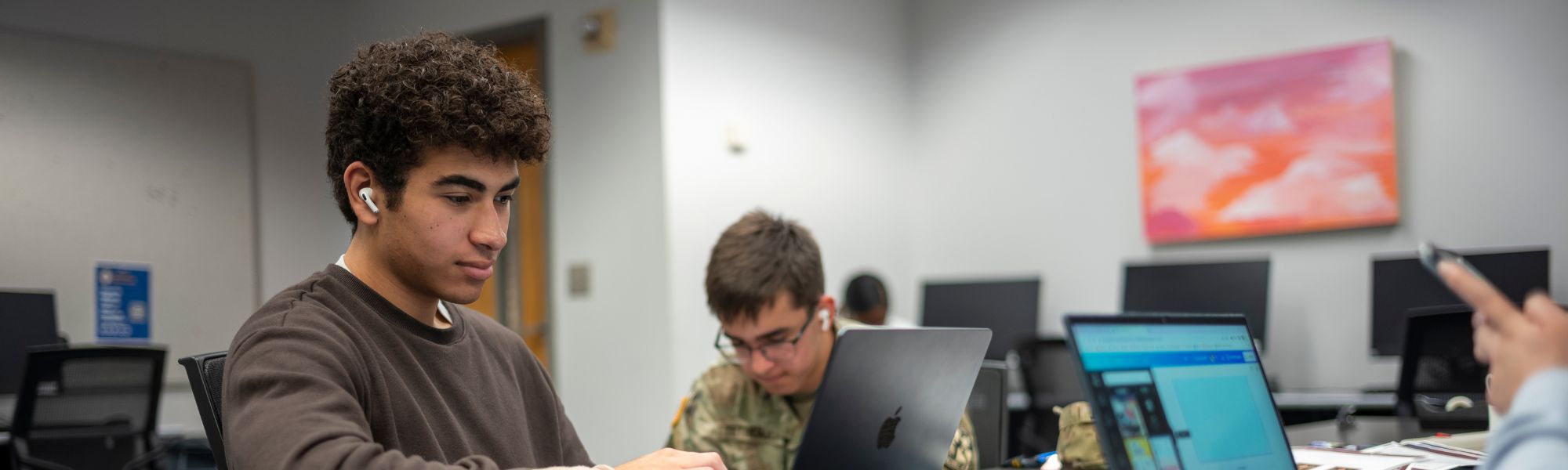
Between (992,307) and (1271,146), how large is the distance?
129cm

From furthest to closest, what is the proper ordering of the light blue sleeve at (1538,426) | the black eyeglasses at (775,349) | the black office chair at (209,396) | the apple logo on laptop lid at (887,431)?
the black eyeglasses at (775,349) → the apple logo on laptop lid at (887,431) → the black office chair at (209,396) → the light blue sleeve at (1538,426)

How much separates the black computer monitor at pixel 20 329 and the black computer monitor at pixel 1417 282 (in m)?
4.13

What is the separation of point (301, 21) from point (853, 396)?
3873 millimetres

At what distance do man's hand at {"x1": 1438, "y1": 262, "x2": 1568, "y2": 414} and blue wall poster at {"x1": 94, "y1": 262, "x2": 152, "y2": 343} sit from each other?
3508 mm

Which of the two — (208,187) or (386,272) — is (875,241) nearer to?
(208,187)

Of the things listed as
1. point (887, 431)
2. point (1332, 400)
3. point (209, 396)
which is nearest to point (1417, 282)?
point (1332, 400)

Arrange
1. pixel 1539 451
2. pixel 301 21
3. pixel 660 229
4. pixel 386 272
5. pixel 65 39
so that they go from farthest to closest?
pixel 301 21 → pixel 660 229 → pixel 65 39 → pixel 386 272 → pixel 1539 451

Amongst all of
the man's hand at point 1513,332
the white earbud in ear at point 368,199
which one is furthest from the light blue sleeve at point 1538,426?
the white earbud in ear at point 368,199

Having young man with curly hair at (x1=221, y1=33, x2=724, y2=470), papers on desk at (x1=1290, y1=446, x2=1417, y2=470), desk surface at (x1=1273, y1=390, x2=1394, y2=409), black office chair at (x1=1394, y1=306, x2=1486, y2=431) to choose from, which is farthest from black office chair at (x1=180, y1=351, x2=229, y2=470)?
black office chair at (x1=1394, y1=306, x2=1486, y2=431)

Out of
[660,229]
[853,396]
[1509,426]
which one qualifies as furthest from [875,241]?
[1509,426]

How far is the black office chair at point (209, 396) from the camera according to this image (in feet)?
4.25

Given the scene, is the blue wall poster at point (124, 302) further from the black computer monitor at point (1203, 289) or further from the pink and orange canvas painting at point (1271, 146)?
the pink and orange canvas painting at point (1271, 146)

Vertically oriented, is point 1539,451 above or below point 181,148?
below

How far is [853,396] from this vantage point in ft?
4.63
